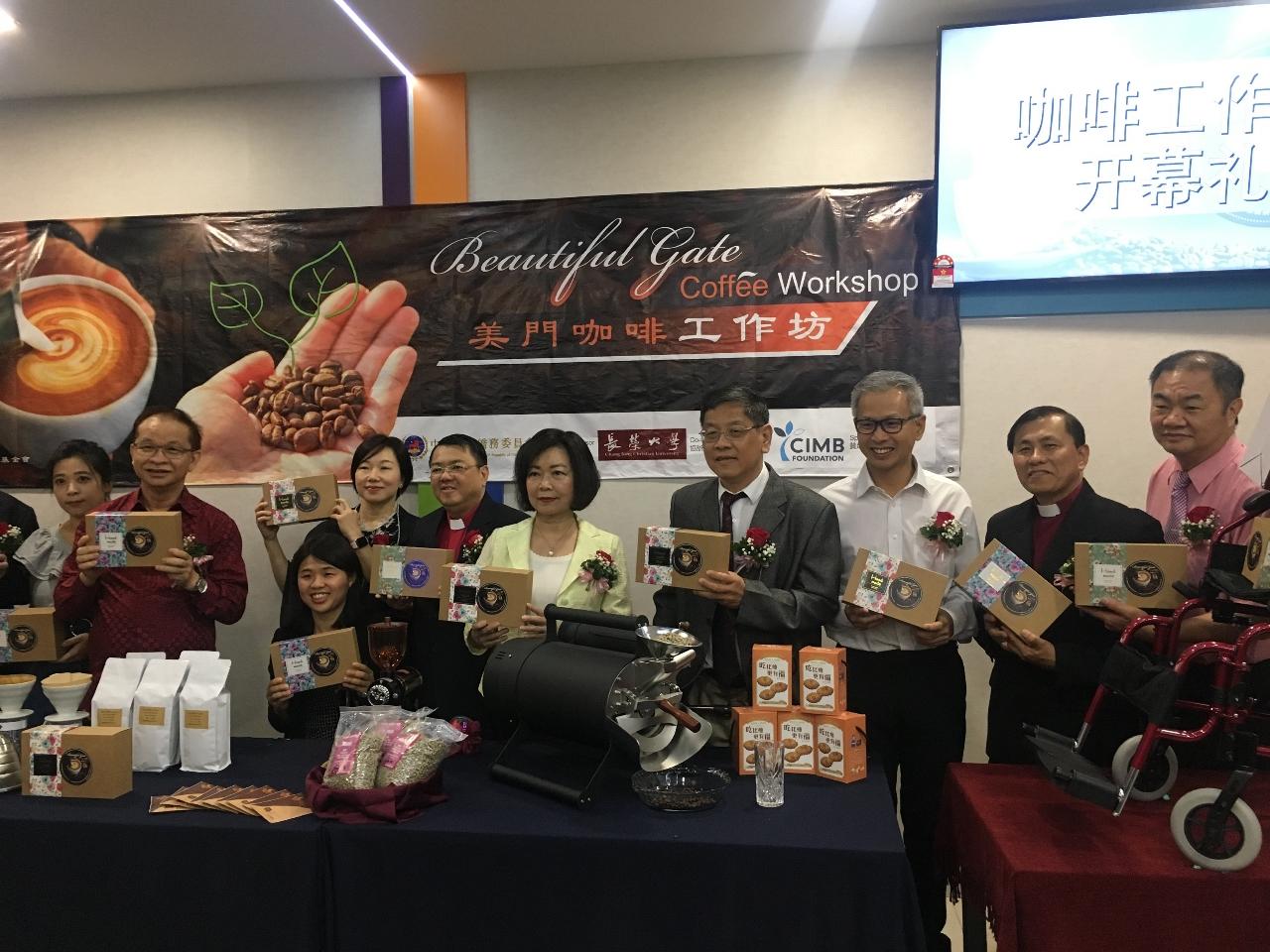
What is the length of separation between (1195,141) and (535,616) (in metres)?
3.31

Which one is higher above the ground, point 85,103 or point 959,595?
point 85,103

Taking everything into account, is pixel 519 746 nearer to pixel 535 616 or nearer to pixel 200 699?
pixel 535 616

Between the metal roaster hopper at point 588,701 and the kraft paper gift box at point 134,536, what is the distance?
121cm

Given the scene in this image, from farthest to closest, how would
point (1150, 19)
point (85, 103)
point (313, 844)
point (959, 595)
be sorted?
point (85, 103), point (1150, 19), point (959, 595), point (313, 844)

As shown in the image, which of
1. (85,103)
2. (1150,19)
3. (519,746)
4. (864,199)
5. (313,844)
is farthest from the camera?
(85,103)

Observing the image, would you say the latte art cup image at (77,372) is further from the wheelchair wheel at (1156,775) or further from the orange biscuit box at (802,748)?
the wheelchair wheel at (1156,775)

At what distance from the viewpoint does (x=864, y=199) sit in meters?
3.87

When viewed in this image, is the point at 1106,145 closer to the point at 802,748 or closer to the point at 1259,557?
the point at 1259,557

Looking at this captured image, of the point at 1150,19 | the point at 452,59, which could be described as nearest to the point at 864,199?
the point at 1150,19

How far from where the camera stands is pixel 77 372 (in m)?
4.36

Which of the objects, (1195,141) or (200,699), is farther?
(1195,141)

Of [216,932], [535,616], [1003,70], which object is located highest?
[1003,70]

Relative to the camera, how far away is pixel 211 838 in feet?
6.04

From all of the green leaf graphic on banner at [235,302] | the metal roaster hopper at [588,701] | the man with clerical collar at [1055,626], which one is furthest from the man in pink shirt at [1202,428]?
the green leaf graphic on banner at [235,302]
